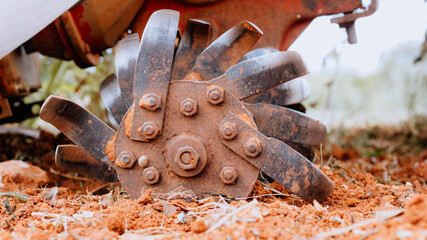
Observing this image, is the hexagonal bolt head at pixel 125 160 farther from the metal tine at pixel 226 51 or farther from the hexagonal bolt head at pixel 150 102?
the metal tine at pixel 226 51

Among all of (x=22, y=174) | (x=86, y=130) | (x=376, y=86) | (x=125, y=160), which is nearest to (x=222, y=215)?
(x=125, y=160)

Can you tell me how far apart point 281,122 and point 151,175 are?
1.95ft

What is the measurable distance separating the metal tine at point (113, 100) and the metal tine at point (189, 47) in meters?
0.29

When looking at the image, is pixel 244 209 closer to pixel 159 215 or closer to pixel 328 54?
pixel 159 215

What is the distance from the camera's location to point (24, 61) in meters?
2.87

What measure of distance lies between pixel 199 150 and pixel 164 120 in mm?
186

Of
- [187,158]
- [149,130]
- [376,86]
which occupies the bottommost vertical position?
[376,86]

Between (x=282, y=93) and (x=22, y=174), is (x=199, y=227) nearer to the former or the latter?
(x=282, y=93)

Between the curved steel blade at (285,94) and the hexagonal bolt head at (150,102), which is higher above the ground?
the hexagonal bolt head at (150,102)

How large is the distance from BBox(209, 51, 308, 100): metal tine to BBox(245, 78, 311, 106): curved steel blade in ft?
1.16

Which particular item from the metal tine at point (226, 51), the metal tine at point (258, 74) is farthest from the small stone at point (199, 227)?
the metal tine at point (226, 51)

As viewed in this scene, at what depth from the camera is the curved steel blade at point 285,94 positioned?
1.90m

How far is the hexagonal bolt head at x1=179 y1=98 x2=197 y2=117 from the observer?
4.93 feet

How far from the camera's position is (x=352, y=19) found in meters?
2.18
